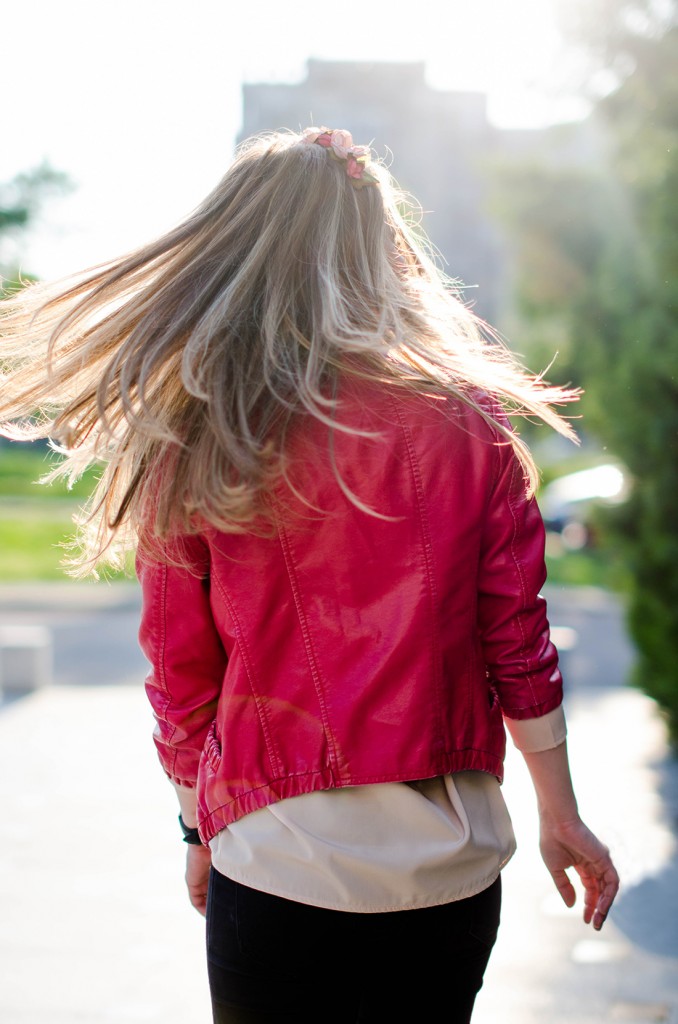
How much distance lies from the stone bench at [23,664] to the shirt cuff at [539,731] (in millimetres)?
7121

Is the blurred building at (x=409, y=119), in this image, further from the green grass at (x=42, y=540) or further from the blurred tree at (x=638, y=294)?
the blurred tree at (x=638, y=294)

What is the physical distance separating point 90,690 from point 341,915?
7550 millimetres

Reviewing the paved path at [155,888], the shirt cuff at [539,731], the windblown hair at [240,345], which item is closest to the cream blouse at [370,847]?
the shirt cuff at [539,731]

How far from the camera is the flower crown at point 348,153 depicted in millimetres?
1614

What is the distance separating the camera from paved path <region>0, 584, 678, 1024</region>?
3395mm

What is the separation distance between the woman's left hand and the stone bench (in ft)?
22.1

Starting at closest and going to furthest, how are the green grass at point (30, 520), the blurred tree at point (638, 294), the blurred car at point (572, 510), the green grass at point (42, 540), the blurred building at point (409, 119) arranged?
the blurred tree at point (638, 294)
the green grass at point (42, 540)
the green grass at point (30, 520)
the blurred car at point (572, 510)
the blurred building at point (409, 119)

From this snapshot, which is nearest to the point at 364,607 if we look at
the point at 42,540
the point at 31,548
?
the point at 31,548

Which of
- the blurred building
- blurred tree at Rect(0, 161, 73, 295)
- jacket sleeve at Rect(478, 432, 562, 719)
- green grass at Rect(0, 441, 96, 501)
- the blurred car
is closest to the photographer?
jacket sleeve at Rect(478, 432, 562, 719)

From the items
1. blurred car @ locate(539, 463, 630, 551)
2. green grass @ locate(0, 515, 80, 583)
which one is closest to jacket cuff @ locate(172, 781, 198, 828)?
green grass @ locate(0, 515, 80, 583)

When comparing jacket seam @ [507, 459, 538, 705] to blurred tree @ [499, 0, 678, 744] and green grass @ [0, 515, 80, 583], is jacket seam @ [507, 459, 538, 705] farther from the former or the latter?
green grass @ [0, 515, 80, 583]

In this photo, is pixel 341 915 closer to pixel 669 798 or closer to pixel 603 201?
pixel 669 798

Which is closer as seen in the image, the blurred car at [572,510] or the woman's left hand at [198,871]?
the woman's left hand at [198,871]

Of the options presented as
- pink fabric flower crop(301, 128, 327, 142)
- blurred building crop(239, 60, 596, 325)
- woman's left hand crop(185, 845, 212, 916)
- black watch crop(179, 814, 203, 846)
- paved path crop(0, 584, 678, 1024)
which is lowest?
paved path crop(0, 584, 678, 1024)
